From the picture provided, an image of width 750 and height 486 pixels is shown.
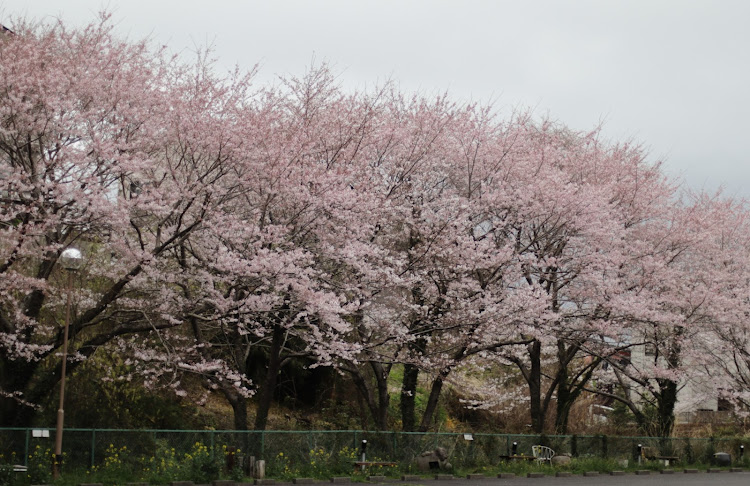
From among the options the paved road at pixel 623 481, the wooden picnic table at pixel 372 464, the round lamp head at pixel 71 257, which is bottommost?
the paved road at pixel 623 481

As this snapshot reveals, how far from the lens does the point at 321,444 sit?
20203 millimetres

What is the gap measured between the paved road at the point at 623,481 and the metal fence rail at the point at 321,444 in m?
1.91

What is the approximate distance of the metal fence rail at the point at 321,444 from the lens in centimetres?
1700

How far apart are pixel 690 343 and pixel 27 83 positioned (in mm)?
24173

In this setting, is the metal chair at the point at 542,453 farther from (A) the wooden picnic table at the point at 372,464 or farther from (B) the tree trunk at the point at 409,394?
(A) the wooden picnic table at the point at 372,464

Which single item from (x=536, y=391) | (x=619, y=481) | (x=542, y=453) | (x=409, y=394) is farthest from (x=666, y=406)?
(x=409, y=394)

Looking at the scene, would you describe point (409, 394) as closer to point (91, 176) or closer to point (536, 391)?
point (536, 391)

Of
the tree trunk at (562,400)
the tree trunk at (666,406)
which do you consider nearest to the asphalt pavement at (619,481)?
the tree trunk at (562,400)

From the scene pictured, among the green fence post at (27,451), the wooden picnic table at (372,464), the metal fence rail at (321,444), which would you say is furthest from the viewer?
the wooden picnic table at (372,464)

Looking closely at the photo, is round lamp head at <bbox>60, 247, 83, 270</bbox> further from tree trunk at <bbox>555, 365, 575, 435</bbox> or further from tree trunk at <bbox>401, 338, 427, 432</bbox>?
tree trunk at <bbox>555, 365, 575, 435</bbox>

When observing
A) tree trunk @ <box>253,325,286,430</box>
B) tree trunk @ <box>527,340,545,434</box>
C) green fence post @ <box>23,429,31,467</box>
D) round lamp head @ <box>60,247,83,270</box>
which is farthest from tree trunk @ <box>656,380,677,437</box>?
green fence post @ <box>23,429,31,467</box>

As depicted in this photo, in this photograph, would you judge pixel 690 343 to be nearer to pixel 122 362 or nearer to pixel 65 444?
pixel 122 362

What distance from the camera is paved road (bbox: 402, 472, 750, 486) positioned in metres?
19.9

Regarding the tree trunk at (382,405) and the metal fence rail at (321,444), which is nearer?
the metal fence rail at (321,444)
